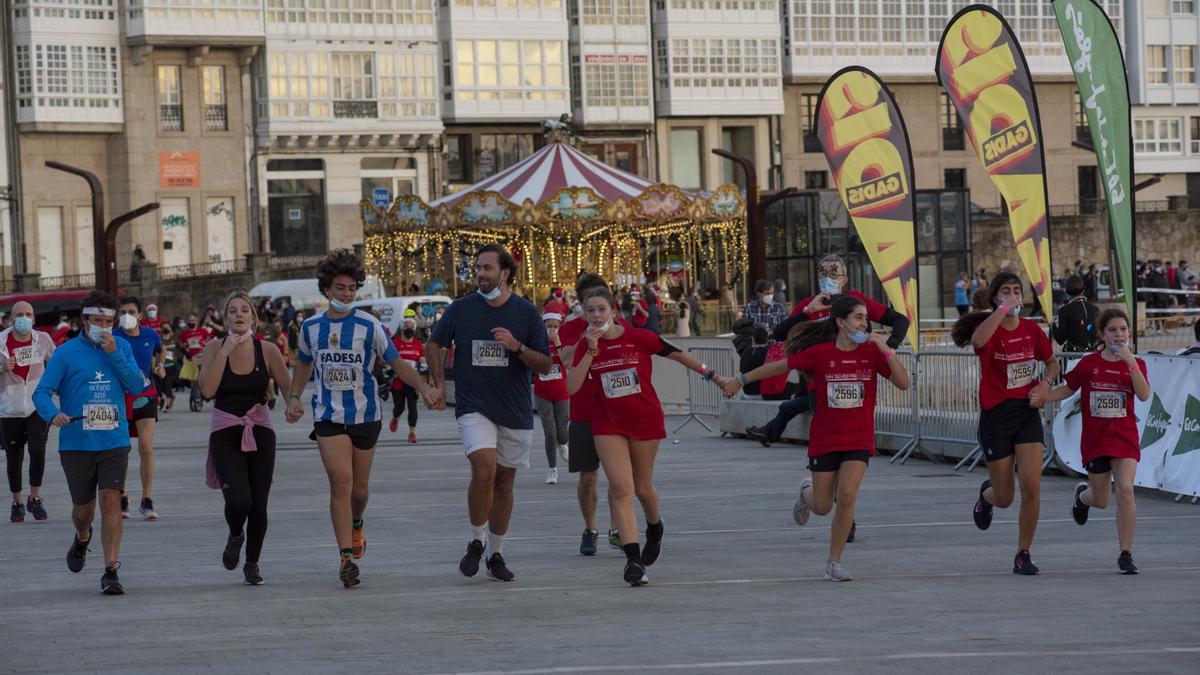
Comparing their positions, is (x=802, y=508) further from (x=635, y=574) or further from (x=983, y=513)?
(x=635, y=574)

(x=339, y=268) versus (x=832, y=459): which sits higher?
(x=339, y=268)

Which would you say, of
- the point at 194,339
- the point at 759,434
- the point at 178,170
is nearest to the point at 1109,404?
the point at 759,434

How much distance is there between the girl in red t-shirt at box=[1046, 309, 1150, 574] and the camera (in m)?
11.4

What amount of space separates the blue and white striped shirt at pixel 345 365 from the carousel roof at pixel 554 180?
2613cm

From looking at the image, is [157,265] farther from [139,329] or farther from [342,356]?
[342,356]

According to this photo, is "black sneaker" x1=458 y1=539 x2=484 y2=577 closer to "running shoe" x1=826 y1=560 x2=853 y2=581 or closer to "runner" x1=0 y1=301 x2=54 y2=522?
"running shoe" x1=826 y1=560 x2=853 y2=581

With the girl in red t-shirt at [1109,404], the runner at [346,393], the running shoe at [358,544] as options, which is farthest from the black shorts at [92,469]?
the girl in red t-shirt at [1109,404]

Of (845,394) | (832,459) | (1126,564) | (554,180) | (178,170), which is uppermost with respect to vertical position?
(178,170)

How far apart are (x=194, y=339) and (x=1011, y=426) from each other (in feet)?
77.7

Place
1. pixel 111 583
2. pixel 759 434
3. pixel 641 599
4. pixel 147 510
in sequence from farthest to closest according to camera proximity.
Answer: pixel 759 434 → pixel 147 510 → pixel 111 583 → pixel 641 599

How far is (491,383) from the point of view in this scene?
36.6 ft

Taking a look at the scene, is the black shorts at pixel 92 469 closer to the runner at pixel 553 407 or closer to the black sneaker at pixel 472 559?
the black sneaker at pixel 472 559

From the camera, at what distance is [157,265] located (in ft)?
177

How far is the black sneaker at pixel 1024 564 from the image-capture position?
1105 cm
